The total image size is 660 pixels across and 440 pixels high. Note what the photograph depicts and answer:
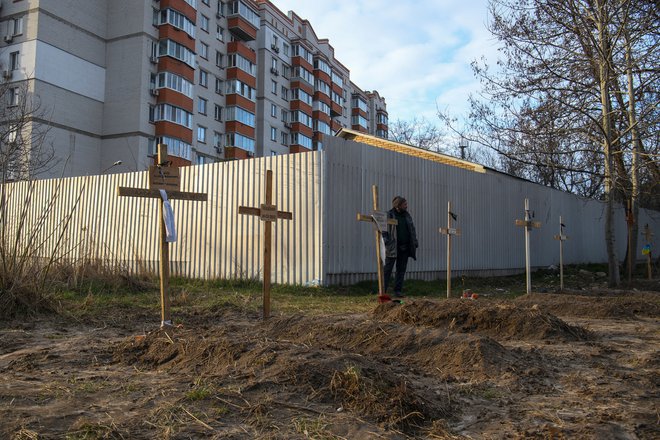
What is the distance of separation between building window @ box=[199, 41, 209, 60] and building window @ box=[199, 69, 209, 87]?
3.50 feet

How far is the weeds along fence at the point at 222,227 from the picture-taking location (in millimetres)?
10352

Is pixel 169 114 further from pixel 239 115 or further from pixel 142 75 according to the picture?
pixel 239 115

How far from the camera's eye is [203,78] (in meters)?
38.1

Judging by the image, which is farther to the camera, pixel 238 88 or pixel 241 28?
pixel 241 28

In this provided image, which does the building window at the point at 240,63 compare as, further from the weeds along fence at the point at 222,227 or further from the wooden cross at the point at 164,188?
the wooden cross at the point at 164,188

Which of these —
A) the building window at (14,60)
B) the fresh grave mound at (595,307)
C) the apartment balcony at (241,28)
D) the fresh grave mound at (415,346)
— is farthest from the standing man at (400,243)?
the apartment balcony at (241,28)

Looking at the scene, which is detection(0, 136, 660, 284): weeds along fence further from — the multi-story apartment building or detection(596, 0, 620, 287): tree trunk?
the multi-story apartment building

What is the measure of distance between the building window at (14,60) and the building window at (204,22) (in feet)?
42.9

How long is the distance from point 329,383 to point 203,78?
37.8 m

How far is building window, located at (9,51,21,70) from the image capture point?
28.0 m

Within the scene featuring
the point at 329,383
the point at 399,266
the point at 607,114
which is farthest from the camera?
the point at 607,114

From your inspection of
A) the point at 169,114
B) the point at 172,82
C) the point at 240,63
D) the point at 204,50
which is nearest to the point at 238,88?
the point at 240,63

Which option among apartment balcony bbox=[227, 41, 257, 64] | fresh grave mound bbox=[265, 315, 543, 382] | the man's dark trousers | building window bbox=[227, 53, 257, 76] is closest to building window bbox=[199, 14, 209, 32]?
apartment balcony bbox=[227, 41, 257, 64]

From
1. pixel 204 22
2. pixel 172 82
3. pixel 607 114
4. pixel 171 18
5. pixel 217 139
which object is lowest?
Answer: pixel 607 114
